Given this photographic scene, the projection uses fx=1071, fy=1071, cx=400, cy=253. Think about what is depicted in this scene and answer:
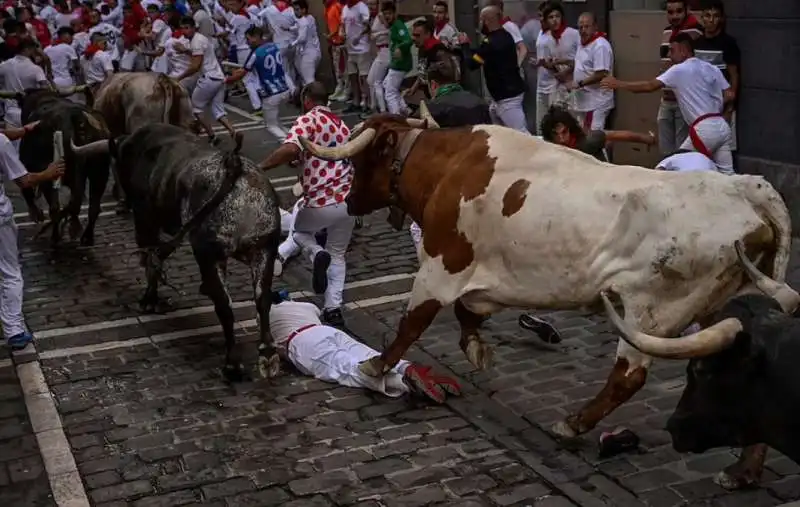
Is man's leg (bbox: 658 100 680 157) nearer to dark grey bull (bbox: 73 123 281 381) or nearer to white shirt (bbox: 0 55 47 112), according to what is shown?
dark grey bull (bbox: 73 123 281 381)

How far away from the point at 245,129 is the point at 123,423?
12632mm

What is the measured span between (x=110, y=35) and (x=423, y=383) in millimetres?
16255

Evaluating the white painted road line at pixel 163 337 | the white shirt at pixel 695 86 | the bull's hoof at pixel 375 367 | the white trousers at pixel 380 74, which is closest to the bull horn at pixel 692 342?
the bull's hoof at pixel 375 367

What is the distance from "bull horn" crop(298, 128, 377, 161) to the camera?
6980 millimetres

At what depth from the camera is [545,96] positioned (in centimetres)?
1396

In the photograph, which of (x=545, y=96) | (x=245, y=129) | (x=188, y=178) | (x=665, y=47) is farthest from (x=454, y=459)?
(x=245, y=129)

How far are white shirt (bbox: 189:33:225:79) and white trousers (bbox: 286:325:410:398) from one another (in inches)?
366

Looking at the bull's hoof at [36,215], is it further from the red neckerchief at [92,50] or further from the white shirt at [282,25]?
the white shirt at [282,25]

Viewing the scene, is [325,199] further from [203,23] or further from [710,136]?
[203,23]

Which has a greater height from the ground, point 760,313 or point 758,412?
point 760,313

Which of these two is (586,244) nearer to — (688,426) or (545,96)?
(688,426)

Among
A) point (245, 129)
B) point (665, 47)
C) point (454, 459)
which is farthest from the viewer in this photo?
point (245, 129)

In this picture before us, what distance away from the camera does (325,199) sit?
881 centimetres

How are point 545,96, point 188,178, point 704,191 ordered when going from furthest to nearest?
point 545,96 < point 188,178 < point 704,191
